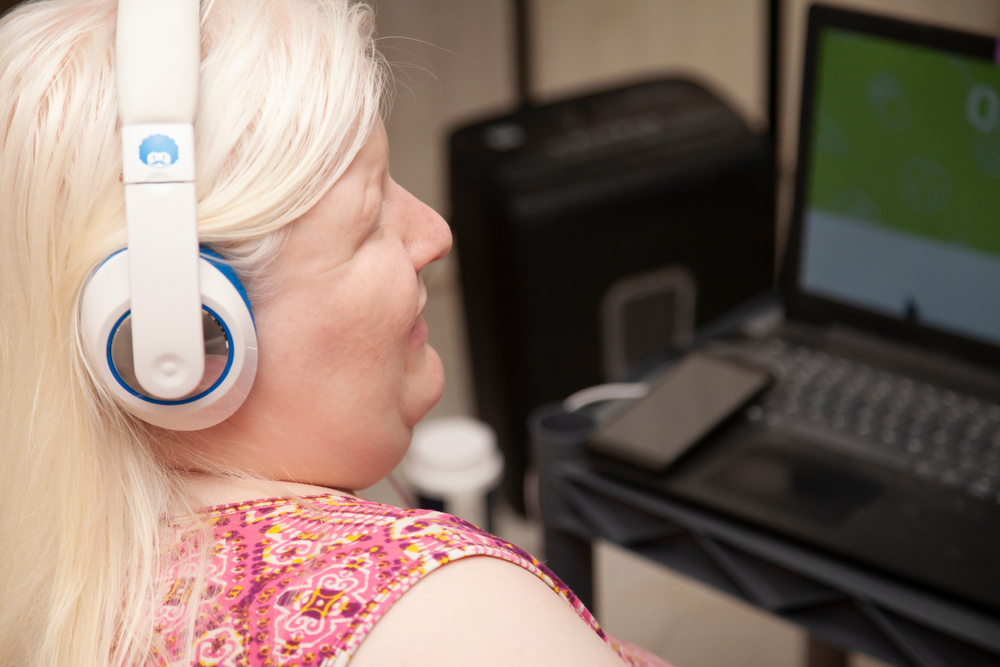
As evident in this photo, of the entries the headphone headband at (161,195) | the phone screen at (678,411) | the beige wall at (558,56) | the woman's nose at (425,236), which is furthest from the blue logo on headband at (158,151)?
the beige wall at (558,56)

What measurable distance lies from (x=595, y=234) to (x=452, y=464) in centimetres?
53

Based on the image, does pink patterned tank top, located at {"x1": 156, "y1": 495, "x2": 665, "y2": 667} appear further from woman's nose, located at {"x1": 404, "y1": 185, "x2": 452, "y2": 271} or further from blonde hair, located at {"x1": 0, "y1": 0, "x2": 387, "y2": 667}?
woman's nose, located at {"x1": 404, "y1": 185, "x2": 452, "y2": 271}

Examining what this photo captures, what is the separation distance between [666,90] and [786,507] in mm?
1314

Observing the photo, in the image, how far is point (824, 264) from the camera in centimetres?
109

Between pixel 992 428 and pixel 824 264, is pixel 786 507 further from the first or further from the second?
pixel 824 264

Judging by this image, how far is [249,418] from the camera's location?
570mm

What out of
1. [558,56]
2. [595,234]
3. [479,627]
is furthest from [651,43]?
[479,627]

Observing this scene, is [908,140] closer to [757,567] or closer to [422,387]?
[757,567]

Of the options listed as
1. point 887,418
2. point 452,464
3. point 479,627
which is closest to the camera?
point 479,627

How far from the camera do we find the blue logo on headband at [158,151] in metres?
0.48

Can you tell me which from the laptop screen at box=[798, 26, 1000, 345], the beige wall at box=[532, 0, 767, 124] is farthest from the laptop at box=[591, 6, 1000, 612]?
the beige wall at box=[532, 0, 767, 124]

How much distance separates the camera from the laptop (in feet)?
2.77

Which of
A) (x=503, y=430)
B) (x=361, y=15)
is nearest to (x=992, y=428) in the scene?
(x=361, y=15)

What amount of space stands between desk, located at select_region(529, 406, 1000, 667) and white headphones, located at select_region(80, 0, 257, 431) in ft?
1.67
